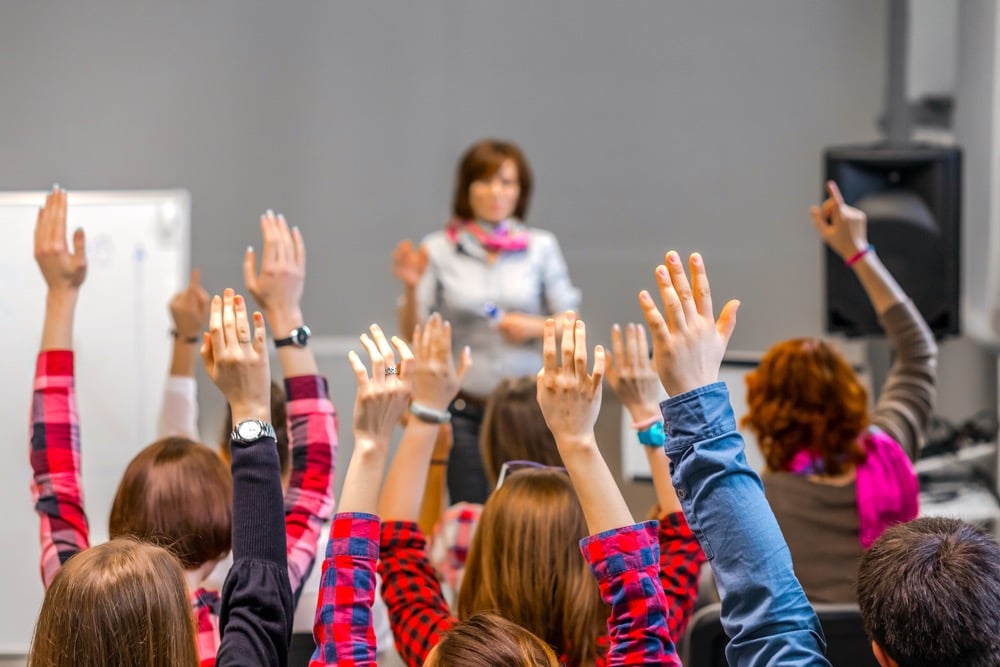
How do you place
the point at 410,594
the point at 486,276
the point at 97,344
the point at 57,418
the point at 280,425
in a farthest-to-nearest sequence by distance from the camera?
the point at 486,276, the point at 97,344, the point at 280,425, the point at 57,418, the point at 410,594

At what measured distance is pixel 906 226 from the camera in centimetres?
332

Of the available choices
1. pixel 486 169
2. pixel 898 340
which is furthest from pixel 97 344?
pixel 898 340

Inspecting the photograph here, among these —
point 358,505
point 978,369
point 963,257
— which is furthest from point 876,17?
point 358,505

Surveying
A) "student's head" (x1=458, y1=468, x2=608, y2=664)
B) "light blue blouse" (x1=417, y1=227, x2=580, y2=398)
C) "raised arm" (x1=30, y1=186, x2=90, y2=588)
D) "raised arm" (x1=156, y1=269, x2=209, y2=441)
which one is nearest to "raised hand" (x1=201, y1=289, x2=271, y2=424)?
"student's head" (x1=458, y1=468, x2=608, y2=664)

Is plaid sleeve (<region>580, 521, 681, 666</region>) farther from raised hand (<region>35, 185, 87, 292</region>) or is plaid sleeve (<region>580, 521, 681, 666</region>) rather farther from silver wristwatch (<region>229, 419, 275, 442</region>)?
raised hand (<region>35, 185, 87, 292</region>)

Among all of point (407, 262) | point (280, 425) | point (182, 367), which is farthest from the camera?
point (407, 262)

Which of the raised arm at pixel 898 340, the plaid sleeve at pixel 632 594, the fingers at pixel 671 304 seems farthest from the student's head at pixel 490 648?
the raised arm at pixel 898 340

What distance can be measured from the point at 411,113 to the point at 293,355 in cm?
258

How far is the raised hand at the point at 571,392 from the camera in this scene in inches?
51.1

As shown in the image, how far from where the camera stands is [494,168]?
11.1ft

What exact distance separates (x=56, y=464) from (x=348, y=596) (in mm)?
687

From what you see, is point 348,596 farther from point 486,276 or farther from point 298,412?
point 486,276

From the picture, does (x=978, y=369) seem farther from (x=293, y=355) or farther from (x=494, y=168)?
(x=293, y=355)

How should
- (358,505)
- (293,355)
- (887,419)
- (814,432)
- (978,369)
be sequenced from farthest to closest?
(978,369), (887,419), (814,432), (293,355), (358,505)
